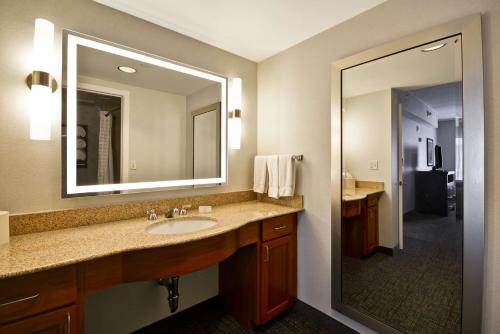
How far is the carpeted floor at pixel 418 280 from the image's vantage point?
122 cm

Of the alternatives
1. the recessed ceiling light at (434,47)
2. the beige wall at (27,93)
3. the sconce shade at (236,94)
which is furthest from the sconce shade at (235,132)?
the recessed ceiling light at (434,47)

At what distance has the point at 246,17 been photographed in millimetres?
1633

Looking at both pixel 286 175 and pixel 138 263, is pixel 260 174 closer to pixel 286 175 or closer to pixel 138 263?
pixel 286 175

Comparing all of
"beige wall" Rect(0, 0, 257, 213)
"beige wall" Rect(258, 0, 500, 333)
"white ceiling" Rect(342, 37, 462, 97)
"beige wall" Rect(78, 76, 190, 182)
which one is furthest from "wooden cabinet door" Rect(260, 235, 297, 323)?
"white ceiling" Rect(342, 37, 462, 97)

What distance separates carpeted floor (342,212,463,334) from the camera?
122cm

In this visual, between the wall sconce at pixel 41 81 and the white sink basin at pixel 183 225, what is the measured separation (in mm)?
796

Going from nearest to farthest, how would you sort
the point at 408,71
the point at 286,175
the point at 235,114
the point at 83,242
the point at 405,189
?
the point at 83,242, the point at 408,71, the point at 405,189, the point at 286,175, the point at 235,114

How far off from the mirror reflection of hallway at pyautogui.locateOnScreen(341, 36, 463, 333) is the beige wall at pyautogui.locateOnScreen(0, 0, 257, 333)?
3.97 ft

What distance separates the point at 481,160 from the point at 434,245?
0.52 metres

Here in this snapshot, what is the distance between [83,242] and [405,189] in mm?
1869

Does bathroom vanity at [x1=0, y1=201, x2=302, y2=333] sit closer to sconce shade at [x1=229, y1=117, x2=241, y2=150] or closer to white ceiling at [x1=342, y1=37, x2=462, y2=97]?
sconce shade at [x1=229, y1=117, x2=241, y2=150]

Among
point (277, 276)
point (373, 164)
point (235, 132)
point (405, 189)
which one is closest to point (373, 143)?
point (373, 164)

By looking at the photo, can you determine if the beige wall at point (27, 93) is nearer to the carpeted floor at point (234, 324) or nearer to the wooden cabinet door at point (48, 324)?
the wooden cabinet door at point (48, 324)

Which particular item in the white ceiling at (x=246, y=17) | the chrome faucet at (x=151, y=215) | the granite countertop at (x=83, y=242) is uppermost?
the white ceiling at (x=246, y=17)
